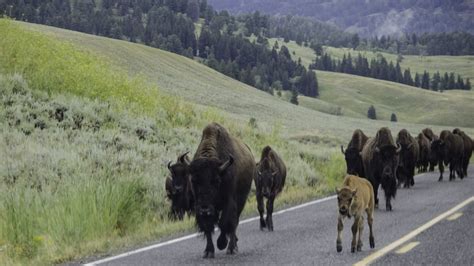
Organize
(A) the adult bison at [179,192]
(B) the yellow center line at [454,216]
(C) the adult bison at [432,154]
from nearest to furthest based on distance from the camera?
(A) the adult bison at [179,192], (B) the yellow center line at [454,216], (C) the adult bison at [432,154]

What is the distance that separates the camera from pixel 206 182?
866 cm

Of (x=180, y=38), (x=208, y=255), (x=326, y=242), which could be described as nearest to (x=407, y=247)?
(x=326, y=242)

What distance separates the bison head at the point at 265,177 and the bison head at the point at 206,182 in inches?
152

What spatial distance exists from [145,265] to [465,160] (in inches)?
823

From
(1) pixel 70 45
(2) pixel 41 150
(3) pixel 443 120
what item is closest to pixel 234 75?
(3) pixel 443 120

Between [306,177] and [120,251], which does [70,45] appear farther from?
[120,251]

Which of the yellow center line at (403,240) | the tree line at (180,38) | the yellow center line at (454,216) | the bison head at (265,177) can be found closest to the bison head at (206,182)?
the yellow center line at (403,240)

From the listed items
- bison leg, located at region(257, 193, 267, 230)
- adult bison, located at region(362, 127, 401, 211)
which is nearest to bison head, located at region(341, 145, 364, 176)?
adult bison, located at region(362, 127, 401, 211)

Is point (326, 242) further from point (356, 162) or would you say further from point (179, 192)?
point (356, 162)

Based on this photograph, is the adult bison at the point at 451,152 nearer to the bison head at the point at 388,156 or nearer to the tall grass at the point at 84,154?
the tall grass at the point at 84,154

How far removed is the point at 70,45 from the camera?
99.2 feet

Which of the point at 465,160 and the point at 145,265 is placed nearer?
the point at 145,265

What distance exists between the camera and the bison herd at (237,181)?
Result: 8727mm

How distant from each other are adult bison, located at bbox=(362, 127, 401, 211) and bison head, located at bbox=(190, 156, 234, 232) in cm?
727
